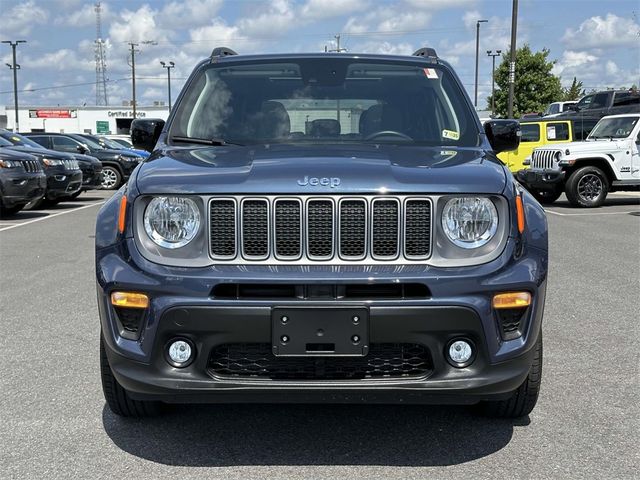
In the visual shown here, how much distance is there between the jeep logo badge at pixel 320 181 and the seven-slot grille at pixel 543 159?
44.2 ft

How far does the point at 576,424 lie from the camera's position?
3.64 m

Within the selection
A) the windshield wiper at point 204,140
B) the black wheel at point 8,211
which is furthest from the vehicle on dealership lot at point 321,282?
the black wheel at point 8,211

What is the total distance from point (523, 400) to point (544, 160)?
13.3 metres

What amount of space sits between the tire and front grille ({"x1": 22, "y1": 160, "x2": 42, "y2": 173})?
727cm

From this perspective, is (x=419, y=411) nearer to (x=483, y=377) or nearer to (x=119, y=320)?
(x=483, y=377)

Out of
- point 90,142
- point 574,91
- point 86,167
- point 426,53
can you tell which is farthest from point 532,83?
point 426,53

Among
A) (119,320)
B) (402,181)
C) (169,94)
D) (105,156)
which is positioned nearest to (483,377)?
(402,181)

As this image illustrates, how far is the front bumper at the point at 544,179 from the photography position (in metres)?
15.4

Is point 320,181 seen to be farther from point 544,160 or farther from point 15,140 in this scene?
point 15,140

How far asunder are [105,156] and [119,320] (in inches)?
719

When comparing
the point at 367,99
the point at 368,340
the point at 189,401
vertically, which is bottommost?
the point at 189,401

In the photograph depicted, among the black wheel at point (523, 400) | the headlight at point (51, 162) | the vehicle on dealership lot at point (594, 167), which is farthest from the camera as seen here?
the vehicle on dealership lot at point (594, 167)

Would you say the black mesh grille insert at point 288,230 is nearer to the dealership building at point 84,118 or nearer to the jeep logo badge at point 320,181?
the jeep logo badge at point 320,181

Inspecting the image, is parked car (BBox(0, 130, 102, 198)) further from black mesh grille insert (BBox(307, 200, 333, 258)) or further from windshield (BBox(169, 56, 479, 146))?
black mesh grille insert (BBox(307, 200, 333, 258))
